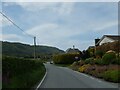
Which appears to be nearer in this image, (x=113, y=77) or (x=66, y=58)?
(x=113, y=77)

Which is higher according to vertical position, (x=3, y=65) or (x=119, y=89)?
(x=3, y=65)

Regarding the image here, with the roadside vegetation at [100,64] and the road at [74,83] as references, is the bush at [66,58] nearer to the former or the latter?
the roadside vegetation at [100,64]

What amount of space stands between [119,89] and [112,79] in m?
8.23

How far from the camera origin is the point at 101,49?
70688 mm

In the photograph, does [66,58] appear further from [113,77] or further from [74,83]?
[74,83]

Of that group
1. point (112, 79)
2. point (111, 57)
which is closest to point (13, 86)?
point (112, 79)

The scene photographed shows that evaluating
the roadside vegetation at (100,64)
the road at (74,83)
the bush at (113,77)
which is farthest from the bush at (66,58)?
the bush at (113,77)

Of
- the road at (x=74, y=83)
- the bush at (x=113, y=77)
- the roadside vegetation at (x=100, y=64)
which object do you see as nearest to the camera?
the road at (x=74, y=83)

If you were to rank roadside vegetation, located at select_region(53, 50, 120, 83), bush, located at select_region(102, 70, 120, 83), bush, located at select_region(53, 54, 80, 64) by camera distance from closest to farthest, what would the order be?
bush, located at select_region(102, 70, 120, 83), roadside vegetation, located at select_region(53, 50, 120, 83), bush, located at select_region(53, 54, 80, 64)

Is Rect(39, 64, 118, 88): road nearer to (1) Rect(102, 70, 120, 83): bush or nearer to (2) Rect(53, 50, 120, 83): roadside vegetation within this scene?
(1) Rect(102, 70, 120, 83): bush

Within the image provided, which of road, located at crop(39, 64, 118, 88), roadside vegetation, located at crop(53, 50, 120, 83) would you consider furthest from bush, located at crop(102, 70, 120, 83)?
road, located at crop(39, 64, 118, 88)

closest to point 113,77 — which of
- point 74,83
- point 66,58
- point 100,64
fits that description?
point 74,83

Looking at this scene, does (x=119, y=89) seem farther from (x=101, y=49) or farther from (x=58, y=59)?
(x=58, y=59)

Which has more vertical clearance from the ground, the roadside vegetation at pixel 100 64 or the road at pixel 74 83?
the roadside vegetation at pixel 100 64
